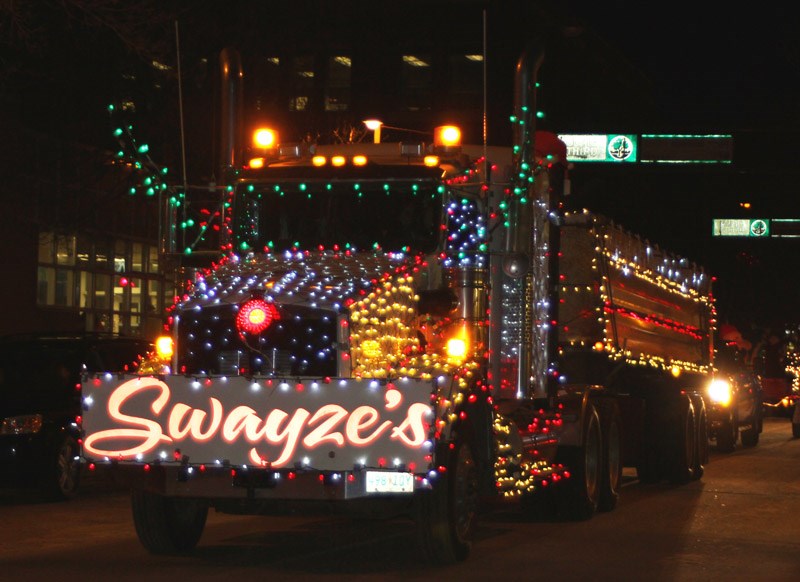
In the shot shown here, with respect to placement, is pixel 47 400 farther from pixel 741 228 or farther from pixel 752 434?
pixel 741 228

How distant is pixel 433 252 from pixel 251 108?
14555 mm

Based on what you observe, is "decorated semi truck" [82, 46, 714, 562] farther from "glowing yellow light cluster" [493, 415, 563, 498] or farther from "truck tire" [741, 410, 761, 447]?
"truck tire" [741, 410, 761, 447]

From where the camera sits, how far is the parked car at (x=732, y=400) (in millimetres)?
24500

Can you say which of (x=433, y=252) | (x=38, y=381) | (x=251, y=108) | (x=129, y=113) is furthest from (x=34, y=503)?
(x=251, y=108)

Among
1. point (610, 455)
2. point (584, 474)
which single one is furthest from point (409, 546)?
point (610, 455)

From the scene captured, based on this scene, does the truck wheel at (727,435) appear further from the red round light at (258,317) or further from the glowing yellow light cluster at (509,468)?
the red round light at (258,317)

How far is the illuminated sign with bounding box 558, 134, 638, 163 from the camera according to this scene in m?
38.3

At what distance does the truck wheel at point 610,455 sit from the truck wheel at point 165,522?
5.19 metres

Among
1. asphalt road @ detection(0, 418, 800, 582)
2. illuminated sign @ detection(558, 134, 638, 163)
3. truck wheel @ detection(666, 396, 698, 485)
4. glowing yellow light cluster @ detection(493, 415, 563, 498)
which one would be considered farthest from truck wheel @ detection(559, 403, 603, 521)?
illuminated sign @ detection(558, 134, 638, 163)

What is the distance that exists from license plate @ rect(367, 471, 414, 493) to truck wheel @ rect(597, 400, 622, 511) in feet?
18.3

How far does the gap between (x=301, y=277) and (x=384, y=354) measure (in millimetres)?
873

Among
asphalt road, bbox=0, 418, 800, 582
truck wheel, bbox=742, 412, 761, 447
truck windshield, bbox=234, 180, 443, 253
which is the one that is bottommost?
asphalt road, bbox=0, 418, 800, 582

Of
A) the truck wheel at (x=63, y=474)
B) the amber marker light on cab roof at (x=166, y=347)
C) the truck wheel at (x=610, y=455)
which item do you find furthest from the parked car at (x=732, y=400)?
the amber marker light on cab roof at (x=166, y=347)

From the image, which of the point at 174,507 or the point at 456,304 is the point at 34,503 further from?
the point at 456,304
